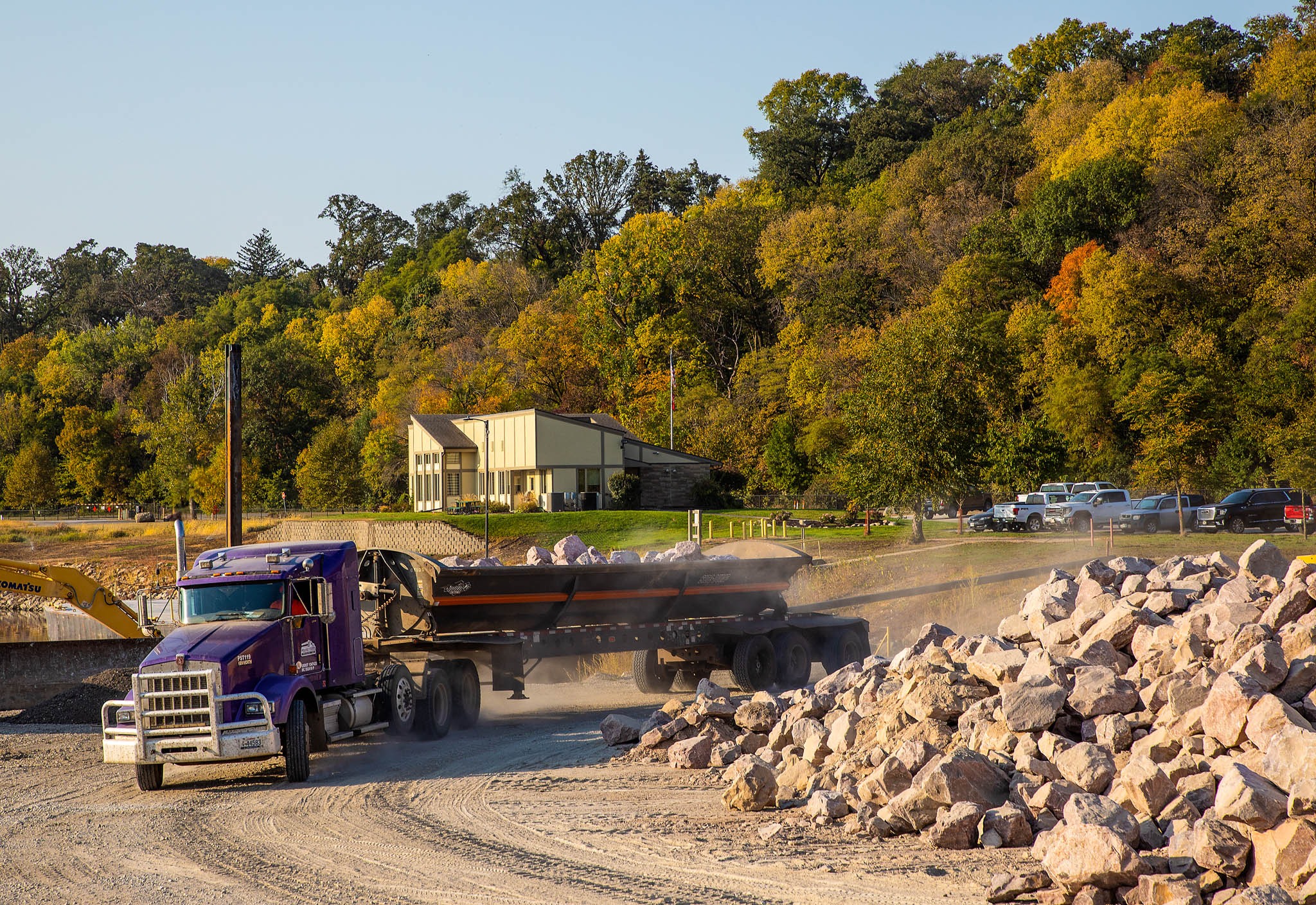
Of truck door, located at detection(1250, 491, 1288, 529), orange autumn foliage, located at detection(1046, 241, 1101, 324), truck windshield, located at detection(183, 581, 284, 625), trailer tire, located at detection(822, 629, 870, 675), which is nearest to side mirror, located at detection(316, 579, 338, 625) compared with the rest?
truck windshield, located at detection(183, 581, 284, 625)

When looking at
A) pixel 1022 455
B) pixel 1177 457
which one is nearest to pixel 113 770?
pixel 1177 457

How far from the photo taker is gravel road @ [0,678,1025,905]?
8.16m

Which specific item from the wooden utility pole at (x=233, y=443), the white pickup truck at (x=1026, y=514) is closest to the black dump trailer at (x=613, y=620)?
the wooden utility pole at (x=233, y=443)

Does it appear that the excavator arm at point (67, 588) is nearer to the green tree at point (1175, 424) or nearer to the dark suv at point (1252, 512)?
the dark suv at point (1252, 512)

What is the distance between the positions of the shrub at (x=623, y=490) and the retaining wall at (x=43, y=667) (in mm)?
45036

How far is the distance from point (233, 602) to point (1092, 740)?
881cm

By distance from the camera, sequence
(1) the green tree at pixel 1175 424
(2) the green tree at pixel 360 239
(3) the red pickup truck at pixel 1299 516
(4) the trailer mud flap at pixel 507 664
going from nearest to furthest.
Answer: (4) the trailer mud flap at pixel 507 664, (3) the red pickup truck at pixel 1299 516, (1) the green tree at pixel 1175 424, (2) the green tree at pixel 360 239

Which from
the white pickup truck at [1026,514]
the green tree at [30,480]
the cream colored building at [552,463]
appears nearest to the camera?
the white pickup truck at [1026,514]

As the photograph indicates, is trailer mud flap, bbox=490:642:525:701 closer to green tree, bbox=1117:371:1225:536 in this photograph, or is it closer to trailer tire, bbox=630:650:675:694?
trailer tire, bbox=630:650:675:694

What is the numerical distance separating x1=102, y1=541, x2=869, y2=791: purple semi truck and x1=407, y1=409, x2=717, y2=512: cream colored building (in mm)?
43084

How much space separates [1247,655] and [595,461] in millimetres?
55153

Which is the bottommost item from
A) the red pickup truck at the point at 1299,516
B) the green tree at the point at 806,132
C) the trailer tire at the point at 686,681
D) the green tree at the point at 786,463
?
the trailer tire at the point at 686,681

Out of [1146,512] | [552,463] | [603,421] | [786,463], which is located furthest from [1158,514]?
[603,421]

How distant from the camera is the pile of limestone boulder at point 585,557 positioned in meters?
16.3
